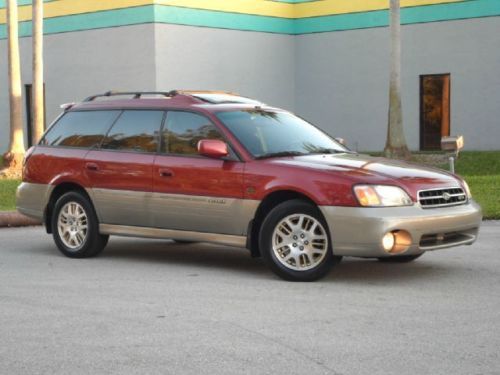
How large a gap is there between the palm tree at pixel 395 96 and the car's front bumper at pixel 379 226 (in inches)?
580

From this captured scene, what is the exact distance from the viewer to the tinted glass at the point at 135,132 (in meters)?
10.9

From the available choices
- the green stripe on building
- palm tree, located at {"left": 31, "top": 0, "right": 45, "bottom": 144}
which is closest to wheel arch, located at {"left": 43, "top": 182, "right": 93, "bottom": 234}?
palm tree, located at {"left": 31, "top": 0, "right": 45, "bottom": 144}

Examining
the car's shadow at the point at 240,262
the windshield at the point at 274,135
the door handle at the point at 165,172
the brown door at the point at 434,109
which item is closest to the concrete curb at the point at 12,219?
the car's shadow at the point at 240,262

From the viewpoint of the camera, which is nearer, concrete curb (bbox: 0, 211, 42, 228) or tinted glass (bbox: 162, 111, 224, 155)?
tinted glass (bbox: 162, 111, 224, 155)

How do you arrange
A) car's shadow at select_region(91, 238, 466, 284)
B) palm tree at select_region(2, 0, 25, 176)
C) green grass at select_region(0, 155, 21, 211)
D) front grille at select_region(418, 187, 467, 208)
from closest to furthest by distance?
front grille at select_region(418, 187, 467, 208) < car's shadow at select_region(91, 238, 466, 284) < green grass at select_region(0, 155, 21, 211) < palm tree at select_region(2, 0, 25, 176)

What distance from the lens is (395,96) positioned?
24.0m

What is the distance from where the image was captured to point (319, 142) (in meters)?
10.7

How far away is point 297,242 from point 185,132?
1.90 metres

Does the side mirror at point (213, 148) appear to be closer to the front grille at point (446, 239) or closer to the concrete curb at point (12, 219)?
the front grille at point (446, 239)

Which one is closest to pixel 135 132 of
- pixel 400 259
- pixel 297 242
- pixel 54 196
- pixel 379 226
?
pixel 54 196

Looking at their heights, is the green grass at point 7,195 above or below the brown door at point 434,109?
below

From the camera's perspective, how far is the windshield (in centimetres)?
1020

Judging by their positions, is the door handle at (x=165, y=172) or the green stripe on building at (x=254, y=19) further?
the green stripe on building at (x=254, y=19)

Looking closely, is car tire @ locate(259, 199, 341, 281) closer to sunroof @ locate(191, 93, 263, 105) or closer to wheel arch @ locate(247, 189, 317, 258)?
wheel arch @ locate(247, 189, 317, 258)
